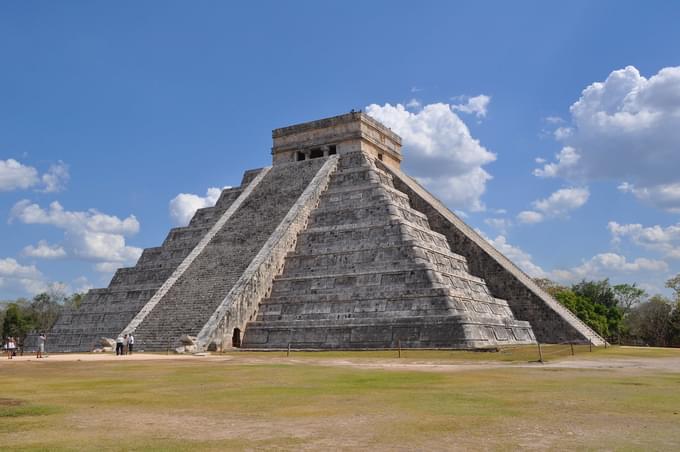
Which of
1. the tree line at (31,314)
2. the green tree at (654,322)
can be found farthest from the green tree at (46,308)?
the green tree at (654,322)

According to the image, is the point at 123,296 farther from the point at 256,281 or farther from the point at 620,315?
the point at 620,315

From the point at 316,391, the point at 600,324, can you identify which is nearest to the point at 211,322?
the point at 316,391

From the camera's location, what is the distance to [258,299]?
24516 millimetres

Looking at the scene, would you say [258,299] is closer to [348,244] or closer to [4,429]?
[348,244]

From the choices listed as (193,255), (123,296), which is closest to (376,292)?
(193,255)

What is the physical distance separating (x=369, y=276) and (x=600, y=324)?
25.9 m

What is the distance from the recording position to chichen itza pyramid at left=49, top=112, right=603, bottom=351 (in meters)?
22.0

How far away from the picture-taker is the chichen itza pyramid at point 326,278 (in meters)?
22.0

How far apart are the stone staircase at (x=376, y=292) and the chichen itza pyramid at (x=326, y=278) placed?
48 millimetres

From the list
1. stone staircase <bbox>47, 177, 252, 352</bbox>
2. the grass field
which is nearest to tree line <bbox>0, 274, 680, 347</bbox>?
stone staircase <bbox>47, 177, 252, 352</bbox>

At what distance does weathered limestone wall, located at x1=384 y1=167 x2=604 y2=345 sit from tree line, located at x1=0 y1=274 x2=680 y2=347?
1462 centimetres

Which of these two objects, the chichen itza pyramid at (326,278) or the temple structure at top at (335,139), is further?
the temple structure at top at (335,139)

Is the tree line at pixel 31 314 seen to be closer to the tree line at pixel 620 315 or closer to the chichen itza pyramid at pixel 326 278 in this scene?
the chichen itza pyramid at pixel 326 278

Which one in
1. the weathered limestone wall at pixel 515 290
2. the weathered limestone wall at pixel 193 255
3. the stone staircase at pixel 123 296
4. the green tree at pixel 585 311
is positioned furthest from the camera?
the green tree at pixel 585 311
